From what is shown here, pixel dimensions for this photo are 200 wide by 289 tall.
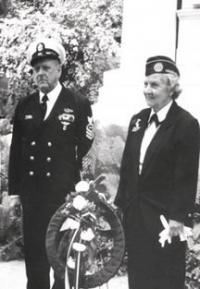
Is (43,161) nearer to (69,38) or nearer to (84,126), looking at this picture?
(84,126)

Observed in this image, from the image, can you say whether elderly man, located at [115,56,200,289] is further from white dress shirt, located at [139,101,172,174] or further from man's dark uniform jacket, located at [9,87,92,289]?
man's dark uniform jacket, located at [9,87,92,289]

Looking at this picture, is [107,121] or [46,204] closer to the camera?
[46,204]

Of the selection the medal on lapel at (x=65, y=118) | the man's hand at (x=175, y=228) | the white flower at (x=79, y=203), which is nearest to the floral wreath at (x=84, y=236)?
the white flower at (x=79, y=203)

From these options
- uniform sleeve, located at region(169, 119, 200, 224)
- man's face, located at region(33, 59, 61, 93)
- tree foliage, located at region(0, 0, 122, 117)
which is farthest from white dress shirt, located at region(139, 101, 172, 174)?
tree foliage, located at region(0, 0, 122, 117)

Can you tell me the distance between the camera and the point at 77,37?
13953mm

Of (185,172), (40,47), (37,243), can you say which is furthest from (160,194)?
(40,47)

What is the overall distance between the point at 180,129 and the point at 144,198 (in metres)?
0.45

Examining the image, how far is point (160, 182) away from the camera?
351 cm

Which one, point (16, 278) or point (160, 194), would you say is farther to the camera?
point (16, 278)

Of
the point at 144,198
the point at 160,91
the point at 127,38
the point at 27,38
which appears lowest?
the point at 144,198

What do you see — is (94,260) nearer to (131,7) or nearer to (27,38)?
(131,7)

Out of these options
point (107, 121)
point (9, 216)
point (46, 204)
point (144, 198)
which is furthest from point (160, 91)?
point (9, 216)

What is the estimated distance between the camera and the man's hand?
3.41 meters

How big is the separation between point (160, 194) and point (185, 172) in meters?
0.22
